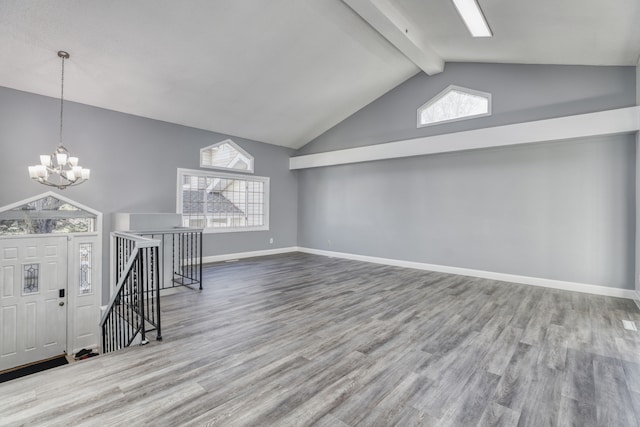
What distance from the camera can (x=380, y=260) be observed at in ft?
23.1

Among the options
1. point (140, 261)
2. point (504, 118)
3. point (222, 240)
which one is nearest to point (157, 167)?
point (222, 240)

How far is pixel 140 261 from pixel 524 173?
235 inches

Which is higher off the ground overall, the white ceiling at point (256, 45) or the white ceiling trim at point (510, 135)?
the white ceiling at point (256, 45)

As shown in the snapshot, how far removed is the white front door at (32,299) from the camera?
449 centimetres

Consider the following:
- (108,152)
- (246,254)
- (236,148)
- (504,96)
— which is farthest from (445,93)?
(108,152)

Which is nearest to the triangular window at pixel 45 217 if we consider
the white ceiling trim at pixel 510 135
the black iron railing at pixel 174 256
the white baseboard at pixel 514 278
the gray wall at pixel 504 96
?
the black iron railing at pixel 174 256

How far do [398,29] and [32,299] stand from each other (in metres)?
7.10

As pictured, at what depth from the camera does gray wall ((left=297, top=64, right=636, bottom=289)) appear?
177 inches

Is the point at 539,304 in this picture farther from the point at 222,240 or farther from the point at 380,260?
the point at 222,240

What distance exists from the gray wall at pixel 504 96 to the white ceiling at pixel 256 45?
0.71 ft

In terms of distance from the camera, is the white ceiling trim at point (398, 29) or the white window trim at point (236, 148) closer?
the white ceiling trim at point (398, 29)

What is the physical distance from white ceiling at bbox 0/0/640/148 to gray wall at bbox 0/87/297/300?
0.25m

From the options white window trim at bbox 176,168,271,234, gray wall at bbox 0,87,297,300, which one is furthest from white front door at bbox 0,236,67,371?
white window trim at bbox 176,168,271,234

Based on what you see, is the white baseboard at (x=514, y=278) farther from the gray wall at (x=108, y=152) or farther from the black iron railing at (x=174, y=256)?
the black iron railing at (x=174, y=256)
